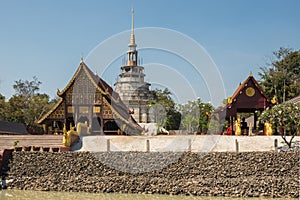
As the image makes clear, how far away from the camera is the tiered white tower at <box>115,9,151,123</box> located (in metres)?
36.0

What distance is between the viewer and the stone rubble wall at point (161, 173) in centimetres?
1352

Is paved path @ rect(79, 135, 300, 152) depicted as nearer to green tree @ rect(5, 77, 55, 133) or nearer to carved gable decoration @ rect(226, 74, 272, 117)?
carved gable decoration @ rect(226, 74, 272, 117)

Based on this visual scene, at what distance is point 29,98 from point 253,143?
23.5 m

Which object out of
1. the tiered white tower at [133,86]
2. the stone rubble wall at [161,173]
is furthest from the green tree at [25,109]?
the stone rubble wall at [161,173]

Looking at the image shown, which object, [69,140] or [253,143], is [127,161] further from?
[253,143]

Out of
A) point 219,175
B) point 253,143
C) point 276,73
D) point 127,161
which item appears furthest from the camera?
point 276,73

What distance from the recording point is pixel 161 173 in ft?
49.7

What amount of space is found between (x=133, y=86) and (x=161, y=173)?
24.3 meters

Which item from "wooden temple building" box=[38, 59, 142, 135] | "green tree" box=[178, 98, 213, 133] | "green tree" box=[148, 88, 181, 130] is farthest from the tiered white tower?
"wooden temple building" box=[38, 59, 142, 135]

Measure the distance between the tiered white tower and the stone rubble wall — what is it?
19781 mm

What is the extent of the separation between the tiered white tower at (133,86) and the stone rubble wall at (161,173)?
1978 centimetres

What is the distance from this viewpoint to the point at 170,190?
13688mm

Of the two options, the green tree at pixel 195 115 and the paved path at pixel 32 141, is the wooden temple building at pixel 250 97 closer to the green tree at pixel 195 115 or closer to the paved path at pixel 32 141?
the green tree at pixel 195 115

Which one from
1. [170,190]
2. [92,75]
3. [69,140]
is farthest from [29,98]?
[170,190]
